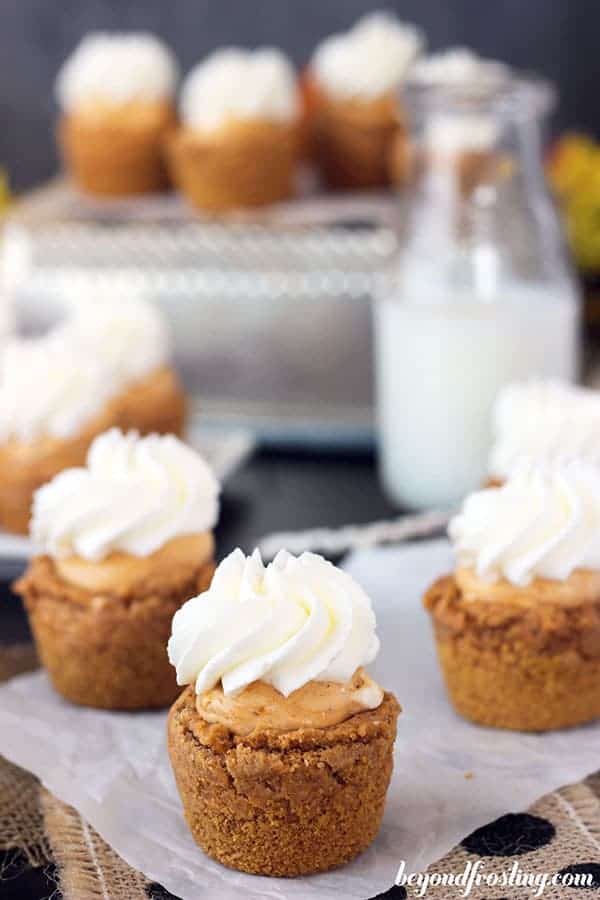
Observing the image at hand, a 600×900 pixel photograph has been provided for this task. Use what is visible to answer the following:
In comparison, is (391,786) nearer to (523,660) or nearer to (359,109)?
(523,660)

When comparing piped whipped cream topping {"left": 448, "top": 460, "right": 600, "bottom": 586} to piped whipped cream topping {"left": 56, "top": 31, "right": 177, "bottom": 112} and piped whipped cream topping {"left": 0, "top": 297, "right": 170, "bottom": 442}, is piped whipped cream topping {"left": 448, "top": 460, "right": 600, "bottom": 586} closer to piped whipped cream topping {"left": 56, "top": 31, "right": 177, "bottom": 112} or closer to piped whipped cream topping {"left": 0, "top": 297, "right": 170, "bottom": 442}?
piped whipped cream topping {"left": 0, "top": 297, "right": 170, "bottom": 442}

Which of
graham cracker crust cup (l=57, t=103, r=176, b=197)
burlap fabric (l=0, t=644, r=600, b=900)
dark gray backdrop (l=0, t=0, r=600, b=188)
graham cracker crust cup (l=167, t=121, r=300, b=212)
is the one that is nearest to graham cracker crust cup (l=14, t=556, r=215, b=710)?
burlap fabric (l=0, t=644, r=600, b=900)

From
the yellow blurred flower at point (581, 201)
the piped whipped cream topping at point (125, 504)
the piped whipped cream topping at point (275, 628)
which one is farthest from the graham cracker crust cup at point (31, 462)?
the yellow blurred flower at point (581, 201)

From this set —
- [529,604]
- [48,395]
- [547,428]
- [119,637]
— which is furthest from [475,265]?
[119,637]

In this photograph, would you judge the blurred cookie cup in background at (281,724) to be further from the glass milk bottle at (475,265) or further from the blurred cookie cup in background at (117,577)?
the glass milk bottle at (475,265)

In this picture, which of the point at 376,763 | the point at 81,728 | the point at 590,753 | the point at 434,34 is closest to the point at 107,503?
the point at 81,728
